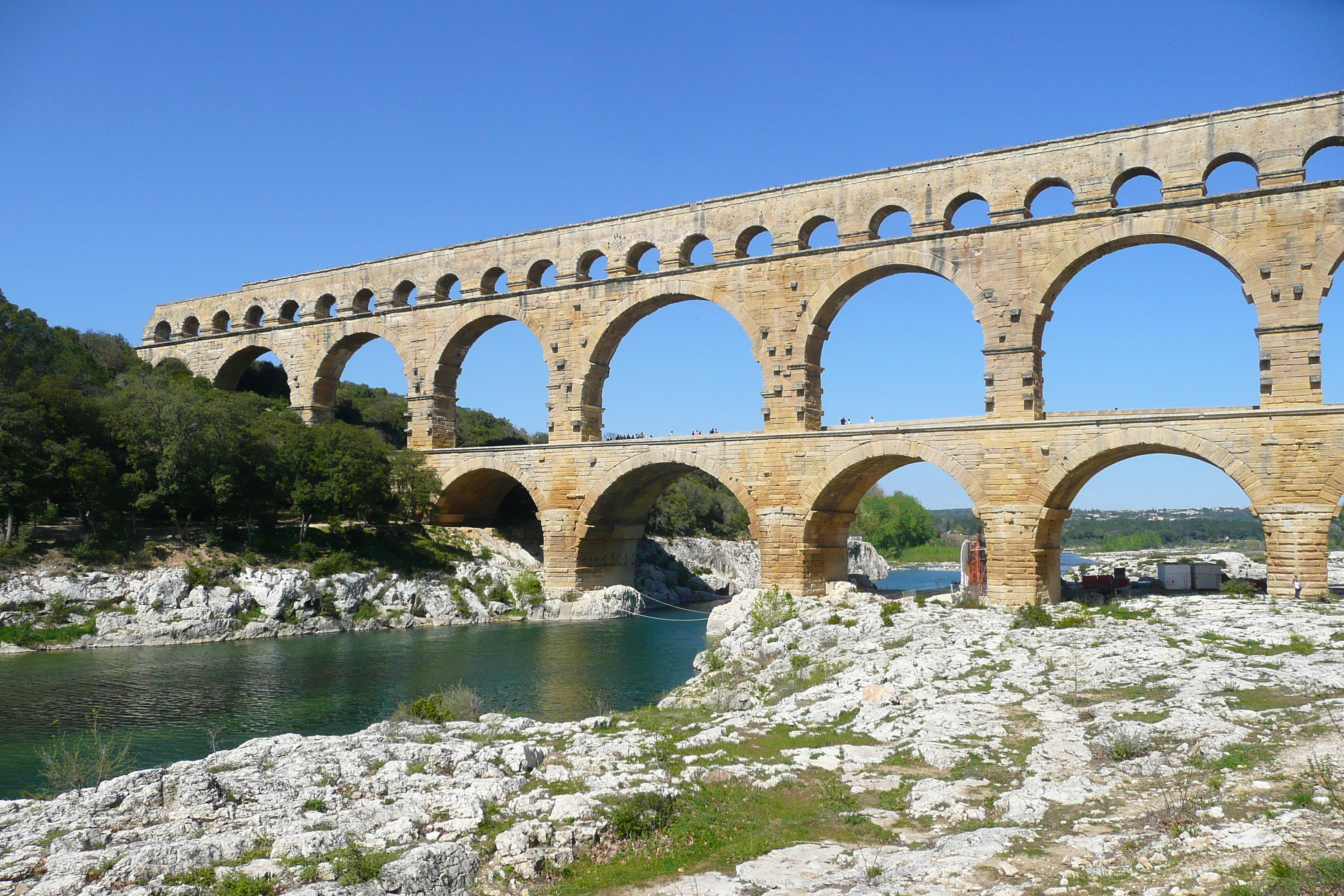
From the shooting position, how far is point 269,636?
22.5m

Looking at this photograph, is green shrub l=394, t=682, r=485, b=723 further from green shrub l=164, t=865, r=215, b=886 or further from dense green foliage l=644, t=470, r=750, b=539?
dense green foliage l=644, t=470, r=750, b=539

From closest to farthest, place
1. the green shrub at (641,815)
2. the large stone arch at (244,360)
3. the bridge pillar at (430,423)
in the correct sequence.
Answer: the green shrub at (641,815) < the bridge pillar at (430,423) < the large stone arch at (244,360)

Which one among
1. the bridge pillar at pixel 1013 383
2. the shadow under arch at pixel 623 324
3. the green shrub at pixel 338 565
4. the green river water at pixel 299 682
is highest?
the shadow under arch at pixel 623 324

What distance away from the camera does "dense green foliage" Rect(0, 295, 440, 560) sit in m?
22.3

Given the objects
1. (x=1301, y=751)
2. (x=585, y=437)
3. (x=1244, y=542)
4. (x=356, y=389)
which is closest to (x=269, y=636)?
(x=585, y=437)

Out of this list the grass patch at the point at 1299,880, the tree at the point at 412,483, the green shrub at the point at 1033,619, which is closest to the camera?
the grass patch at the point at 1299,880

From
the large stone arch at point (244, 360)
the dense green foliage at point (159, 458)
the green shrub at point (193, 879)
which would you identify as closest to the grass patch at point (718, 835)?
the green shrub at point (193, 879)

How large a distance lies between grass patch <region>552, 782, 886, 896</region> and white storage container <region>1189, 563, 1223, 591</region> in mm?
17762

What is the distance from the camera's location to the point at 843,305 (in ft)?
79.0

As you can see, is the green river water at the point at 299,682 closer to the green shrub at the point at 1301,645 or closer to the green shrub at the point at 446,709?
the green shrub at the point at 446,709

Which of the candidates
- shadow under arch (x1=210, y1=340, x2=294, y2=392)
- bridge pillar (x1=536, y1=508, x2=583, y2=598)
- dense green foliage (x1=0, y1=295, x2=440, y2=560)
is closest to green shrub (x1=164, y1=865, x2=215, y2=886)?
dense green foliage (x1=0, y1=295, x2=440, y2=560)

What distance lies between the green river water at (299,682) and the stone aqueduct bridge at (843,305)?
4.71 m

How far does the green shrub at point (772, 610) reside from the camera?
1950 centimetres

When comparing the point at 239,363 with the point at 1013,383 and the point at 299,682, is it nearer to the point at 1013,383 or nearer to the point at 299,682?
the point at 299,682
